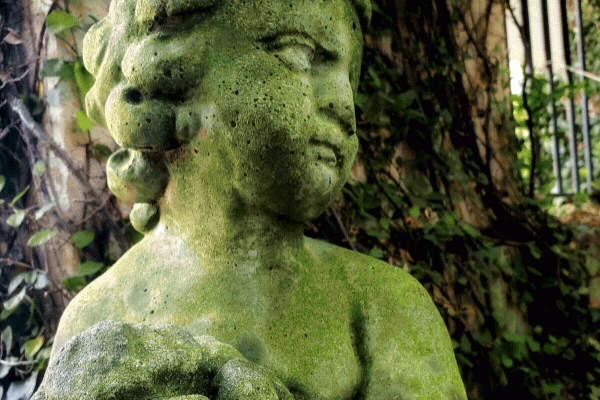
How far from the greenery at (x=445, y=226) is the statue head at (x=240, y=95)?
674 mm

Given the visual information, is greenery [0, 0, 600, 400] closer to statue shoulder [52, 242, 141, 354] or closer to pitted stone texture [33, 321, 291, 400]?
statue shoulder [52, 242, 141, 354]

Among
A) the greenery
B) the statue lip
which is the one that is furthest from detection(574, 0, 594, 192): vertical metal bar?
the statue lip

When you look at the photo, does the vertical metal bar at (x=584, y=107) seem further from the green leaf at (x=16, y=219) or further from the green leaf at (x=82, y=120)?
the green leaf at (x=16, y=219)

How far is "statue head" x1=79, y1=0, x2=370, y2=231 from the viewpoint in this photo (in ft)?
2.52

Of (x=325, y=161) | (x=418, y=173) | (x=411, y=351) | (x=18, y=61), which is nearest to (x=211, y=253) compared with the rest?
(x=325, y=161)

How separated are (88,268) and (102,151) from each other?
31cm

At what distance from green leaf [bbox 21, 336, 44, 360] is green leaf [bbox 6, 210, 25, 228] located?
0.31 metres

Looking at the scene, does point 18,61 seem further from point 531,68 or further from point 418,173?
point 531,68

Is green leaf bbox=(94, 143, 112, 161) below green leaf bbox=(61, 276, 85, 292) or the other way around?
the other way around

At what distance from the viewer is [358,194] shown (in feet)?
5.50

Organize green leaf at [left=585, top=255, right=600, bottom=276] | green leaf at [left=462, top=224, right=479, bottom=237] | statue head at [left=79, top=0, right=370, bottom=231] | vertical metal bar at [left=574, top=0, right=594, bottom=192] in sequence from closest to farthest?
1. statue head at [left=79, top=0, right=370, bottom=231]
2. green leaf at [left=462, top=224, right=479, bottom=237]
3. green leaf at [left=585, top=255, right=600, bottom=276]
4. vertical metal bar at [left=574, top=0, right=594, bottom=192]

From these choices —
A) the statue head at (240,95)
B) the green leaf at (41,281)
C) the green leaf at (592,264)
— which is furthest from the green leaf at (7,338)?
the green leaf at (592,264)

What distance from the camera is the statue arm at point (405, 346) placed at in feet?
2.63

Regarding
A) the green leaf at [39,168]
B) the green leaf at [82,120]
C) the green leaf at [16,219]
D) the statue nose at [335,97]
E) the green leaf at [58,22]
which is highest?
the green leaf at [58,22]
